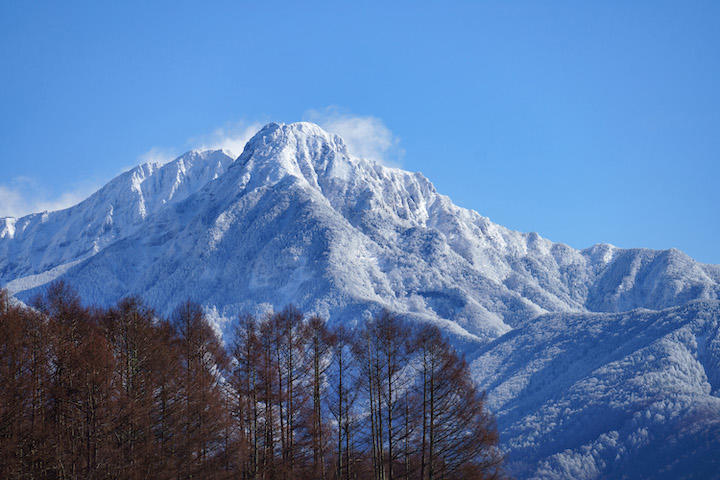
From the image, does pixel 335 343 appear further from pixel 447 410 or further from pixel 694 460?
pixel 694 460

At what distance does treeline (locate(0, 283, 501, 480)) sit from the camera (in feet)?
108

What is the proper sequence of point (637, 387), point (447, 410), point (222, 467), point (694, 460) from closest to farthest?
point (447, 410) → point (222, 467) → point (694, 460) → point (637, 387)

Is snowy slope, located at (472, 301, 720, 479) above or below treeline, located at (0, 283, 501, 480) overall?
above

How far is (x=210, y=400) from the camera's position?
3956 cm

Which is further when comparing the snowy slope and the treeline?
the snowy slope

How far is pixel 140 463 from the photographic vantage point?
33531 mm

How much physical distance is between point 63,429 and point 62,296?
17002 millimetres

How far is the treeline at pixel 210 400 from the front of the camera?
32906 mm

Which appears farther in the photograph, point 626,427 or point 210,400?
point 626,427

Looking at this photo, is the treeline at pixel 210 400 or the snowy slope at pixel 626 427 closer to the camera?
the treeline at pixel 210 400

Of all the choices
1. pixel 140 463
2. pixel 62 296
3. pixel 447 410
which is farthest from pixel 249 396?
pixel 62 296

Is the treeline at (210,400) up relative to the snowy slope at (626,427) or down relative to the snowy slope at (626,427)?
down

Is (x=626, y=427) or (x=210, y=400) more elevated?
(x=626, y=427)

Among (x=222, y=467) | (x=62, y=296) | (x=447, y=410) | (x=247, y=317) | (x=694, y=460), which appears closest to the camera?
(x=447, y=410)
